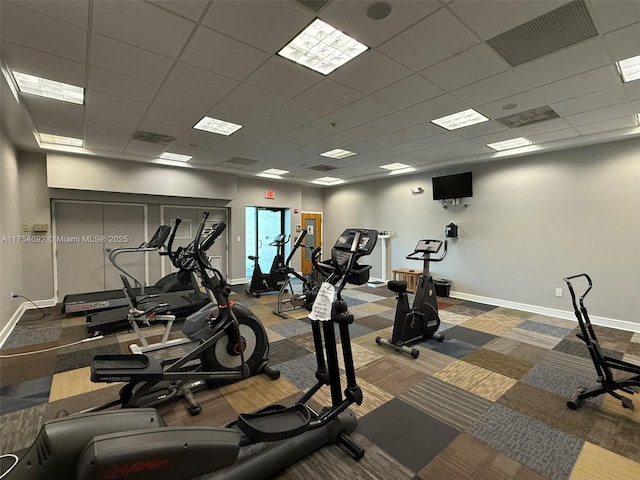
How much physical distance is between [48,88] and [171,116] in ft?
3.98

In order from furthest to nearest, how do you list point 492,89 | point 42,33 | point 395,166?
1. point 395,166
2. point 492,89
3. point 42,33

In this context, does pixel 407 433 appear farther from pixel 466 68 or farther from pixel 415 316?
pixel 466 68

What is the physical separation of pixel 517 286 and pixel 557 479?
15.3 ft

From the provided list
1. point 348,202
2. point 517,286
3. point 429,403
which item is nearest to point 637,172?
point 517,286

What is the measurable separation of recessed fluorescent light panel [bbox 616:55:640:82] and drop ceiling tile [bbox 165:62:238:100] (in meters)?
3.65

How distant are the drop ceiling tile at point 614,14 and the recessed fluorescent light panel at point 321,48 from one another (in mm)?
1596

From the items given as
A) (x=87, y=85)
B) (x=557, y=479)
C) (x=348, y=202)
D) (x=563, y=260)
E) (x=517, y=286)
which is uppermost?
(x=87, y=85)

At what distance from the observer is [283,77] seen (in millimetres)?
2969

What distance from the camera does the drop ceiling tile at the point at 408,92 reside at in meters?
3.06

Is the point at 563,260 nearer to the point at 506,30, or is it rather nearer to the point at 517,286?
the point at 517,286

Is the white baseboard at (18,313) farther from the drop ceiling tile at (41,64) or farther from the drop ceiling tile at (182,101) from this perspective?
the drop ceiling tile at (182,101)

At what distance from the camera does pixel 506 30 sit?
2270mm

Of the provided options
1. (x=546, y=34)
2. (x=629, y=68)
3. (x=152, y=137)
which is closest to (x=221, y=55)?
(x=546, y=34)

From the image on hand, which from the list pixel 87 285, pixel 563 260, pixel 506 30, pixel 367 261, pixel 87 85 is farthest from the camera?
pixel 367 261
